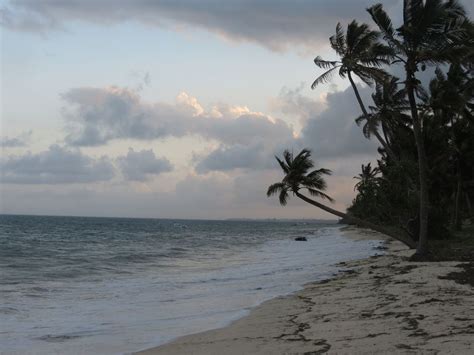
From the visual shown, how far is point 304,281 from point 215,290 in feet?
11.3

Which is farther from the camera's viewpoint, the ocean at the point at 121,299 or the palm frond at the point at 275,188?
the palm frond at the point at 275,188

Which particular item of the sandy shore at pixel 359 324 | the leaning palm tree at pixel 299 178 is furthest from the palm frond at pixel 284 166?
the sandy shore at pixel 359 324

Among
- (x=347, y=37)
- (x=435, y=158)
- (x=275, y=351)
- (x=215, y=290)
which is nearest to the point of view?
(x=275, y=351)

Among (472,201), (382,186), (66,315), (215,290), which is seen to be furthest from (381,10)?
(472,201)

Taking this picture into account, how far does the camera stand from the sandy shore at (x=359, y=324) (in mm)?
7453

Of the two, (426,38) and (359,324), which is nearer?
(359,324)

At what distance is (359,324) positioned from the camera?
906 centimetres

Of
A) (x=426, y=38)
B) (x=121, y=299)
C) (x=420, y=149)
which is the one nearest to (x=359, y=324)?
(x=121, y=299)

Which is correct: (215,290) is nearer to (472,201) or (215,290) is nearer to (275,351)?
(275,351)

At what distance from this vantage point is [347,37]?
25.5 meters

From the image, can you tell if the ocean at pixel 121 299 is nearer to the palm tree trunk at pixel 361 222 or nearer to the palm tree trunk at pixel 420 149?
the palm tree trunk at pixel 361 222

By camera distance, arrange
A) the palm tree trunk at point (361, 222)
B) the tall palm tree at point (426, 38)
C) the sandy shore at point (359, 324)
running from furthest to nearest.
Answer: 1. the palm tree trunk at point (361, 222)
2. the tall palm tree at point (426, 38)
3. the sandy shore at point (359, 324)

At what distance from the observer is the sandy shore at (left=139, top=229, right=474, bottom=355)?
7453 mm

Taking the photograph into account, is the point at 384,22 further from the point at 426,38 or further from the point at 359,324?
the point at 359,324
